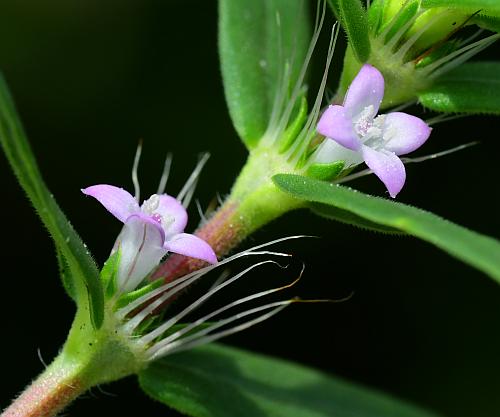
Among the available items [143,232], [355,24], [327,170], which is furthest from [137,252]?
[355,24]

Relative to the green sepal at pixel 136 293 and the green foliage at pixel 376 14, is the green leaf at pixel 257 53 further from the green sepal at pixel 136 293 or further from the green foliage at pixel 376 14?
the green sepal at pixel 136 293

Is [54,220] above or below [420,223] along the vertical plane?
above

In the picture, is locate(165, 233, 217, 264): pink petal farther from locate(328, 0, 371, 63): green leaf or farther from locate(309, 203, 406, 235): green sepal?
locate(328, 0, 371, 63): green leaf

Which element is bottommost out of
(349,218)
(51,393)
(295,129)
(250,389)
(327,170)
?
(250,389)

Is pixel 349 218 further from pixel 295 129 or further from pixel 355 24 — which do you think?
pixel 355 24

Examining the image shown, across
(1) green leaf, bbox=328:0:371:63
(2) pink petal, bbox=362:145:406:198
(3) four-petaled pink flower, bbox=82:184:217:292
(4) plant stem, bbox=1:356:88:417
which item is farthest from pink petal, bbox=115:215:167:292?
(1) green leaf, bbox=328:0:371:63

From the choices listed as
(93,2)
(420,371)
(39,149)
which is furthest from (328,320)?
(93,2)
